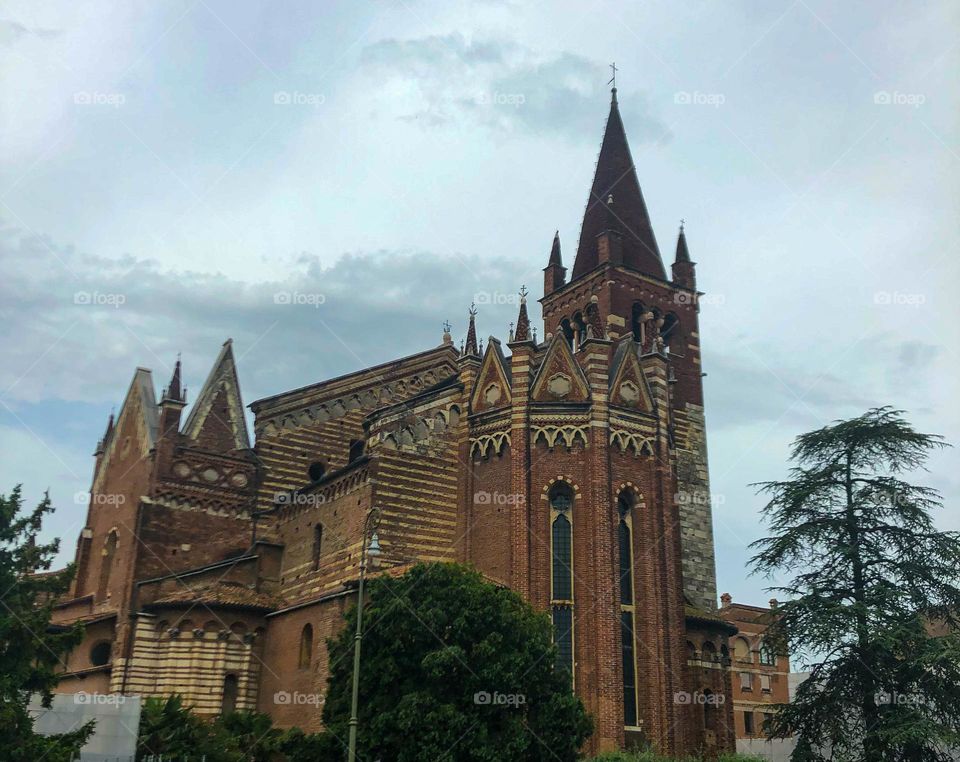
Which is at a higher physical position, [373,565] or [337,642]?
[373,565]

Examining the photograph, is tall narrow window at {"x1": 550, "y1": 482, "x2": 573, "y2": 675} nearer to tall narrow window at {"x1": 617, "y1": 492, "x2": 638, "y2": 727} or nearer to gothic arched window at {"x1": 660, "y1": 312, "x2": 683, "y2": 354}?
tall narrow window at {"x1": 617, "y1": 492, "x2": 638, "y2": 727}

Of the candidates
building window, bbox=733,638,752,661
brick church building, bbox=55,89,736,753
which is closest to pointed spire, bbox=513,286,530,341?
brick church building, bbox=55,89,736,753

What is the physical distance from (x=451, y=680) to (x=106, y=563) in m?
20.9

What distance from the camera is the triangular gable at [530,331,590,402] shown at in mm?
35281

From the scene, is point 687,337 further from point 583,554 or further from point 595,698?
point 595,698

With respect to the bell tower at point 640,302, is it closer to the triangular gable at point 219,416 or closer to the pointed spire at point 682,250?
the pointed spire at point 682,250

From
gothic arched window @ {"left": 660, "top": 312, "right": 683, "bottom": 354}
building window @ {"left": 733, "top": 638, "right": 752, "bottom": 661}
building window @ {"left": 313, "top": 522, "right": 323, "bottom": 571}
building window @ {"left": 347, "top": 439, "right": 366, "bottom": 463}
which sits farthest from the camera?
building window @ {"left": 733, "top": 638, "right": 752, "bottom": 661}

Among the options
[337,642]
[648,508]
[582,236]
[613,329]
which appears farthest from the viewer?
[582,236]

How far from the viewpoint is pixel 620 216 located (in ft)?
166

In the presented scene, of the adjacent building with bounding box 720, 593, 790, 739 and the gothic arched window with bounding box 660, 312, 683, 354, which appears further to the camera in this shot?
the adjacent building with bounding box 720, 593, 790, 739

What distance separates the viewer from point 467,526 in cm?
3559

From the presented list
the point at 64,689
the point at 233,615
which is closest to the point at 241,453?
the point at 233,615

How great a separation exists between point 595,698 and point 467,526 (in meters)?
7.42

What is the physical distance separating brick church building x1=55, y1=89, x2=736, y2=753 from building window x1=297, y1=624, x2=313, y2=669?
0.25ft
